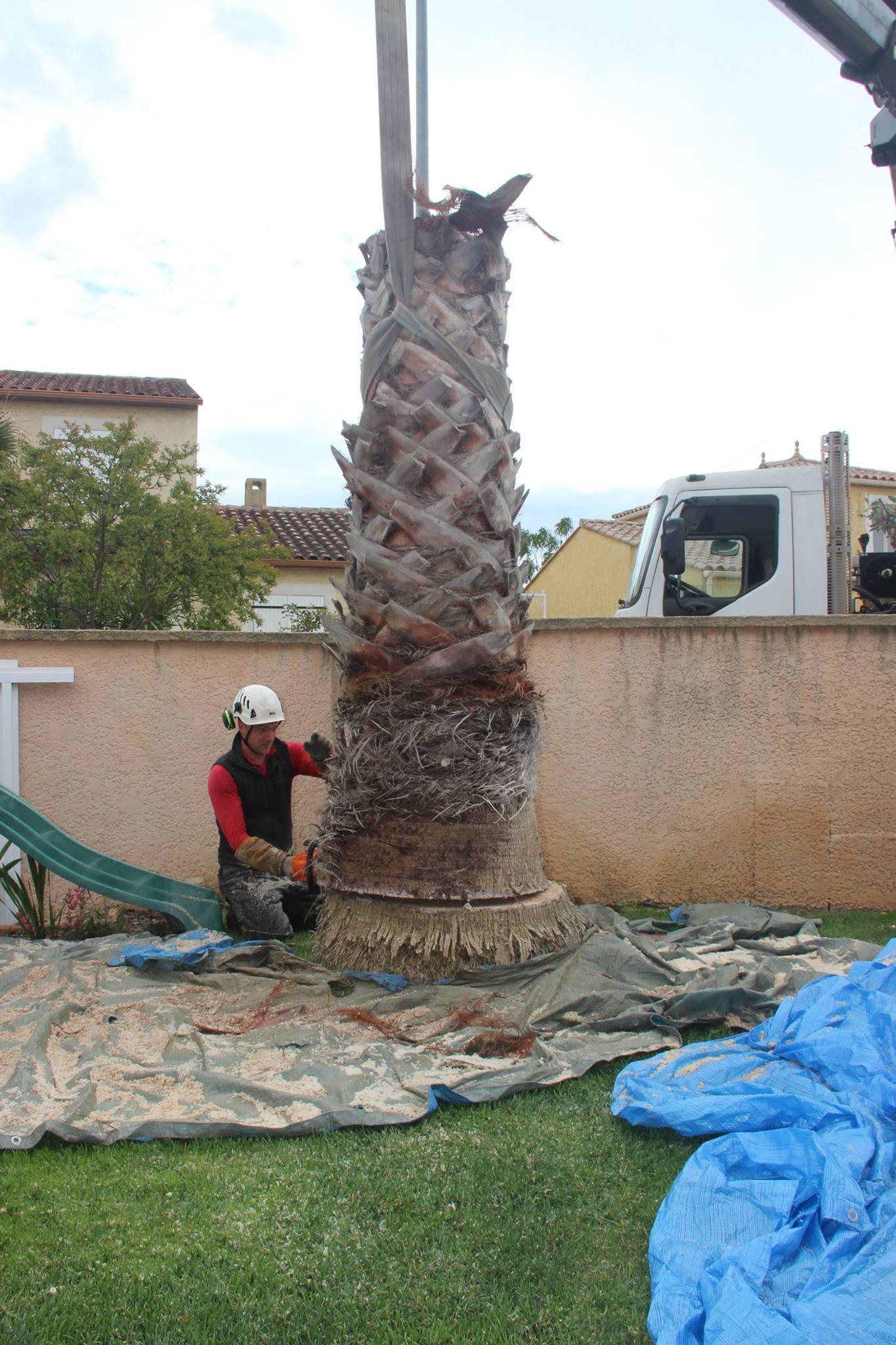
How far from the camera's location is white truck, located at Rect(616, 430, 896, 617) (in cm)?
792

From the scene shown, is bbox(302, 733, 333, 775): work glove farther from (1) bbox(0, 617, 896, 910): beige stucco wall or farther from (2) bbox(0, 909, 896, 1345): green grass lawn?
(2) bbox(0, 909, 896, 1345): green grass lawn

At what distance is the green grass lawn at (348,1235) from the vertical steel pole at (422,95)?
386 cm

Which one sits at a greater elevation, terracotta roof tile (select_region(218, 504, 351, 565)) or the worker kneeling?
terracotta roof tile (select_region(218, 504, 351, 565))

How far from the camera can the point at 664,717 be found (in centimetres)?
668

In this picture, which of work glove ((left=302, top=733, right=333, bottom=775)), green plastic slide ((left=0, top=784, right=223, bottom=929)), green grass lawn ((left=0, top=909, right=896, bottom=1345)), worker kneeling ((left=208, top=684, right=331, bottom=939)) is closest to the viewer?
green grass lawn ((left=0, top=909, right=896, bottom=1345))

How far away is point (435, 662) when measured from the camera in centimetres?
428

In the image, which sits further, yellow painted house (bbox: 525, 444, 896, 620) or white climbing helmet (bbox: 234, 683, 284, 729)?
yellow painted house (bbox: 525, 444, 896, 620)

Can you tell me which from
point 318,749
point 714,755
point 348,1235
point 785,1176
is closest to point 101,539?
point 318,749

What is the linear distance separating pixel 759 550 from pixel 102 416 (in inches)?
872

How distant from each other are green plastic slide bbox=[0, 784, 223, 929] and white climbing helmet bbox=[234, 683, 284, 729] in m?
1.06

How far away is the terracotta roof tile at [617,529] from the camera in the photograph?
24.9 metres

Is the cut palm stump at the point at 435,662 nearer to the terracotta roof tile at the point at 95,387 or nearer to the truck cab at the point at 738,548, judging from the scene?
the truck cab at the point at 738,548

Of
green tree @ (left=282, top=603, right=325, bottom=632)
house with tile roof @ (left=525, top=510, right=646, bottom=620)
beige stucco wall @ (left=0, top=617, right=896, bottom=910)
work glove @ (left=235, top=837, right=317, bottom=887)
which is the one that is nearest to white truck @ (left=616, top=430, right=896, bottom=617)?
beige stucco wall @ (left=0, top=617, right=896, bottom=910)

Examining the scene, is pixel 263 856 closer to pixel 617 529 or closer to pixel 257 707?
pixel 257 707
